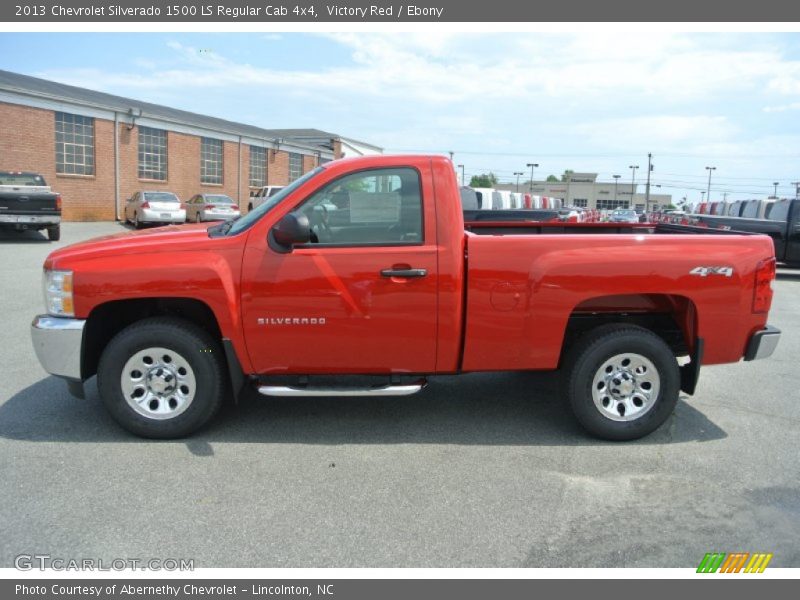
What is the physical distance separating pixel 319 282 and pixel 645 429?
2.54m

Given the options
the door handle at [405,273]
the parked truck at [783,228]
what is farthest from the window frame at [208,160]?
the door handle at [405,273]

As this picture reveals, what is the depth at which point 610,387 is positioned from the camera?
15.8 ft

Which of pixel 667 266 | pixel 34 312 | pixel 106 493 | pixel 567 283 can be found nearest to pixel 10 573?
pixel 106 493

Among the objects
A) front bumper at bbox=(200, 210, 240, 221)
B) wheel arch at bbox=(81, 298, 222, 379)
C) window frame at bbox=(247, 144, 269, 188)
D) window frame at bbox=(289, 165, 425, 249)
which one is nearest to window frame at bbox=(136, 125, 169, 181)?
front bumper at bbox=(200, 210, 240, 221)

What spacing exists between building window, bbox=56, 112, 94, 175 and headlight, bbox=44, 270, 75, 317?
86.2ft

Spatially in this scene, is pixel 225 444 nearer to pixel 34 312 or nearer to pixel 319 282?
pixel 319 282

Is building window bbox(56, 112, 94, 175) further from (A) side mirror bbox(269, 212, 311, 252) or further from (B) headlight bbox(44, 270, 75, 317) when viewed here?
(A) side mirror bbox(269, 212, 311, 252)

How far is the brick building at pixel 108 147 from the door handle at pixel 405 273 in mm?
25806

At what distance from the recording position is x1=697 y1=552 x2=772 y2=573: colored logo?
327cm

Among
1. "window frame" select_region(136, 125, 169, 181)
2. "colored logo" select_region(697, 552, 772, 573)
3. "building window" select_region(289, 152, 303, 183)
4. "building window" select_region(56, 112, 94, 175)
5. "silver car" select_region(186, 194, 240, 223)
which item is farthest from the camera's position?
"building window" select_region(289, 152, 303, 183)

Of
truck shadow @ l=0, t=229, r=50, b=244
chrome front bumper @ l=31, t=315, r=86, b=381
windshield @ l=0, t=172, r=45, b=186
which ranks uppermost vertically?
windshield @ l=0, t=172, r=45, b=186

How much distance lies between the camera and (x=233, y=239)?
4574 mm

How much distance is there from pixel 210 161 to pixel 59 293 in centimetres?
3497

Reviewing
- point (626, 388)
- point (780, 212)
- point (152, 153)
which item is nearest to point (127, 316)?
point (626, 388)
